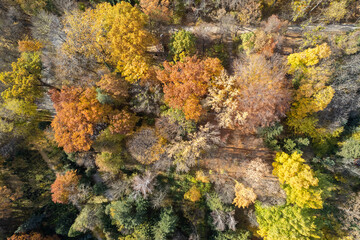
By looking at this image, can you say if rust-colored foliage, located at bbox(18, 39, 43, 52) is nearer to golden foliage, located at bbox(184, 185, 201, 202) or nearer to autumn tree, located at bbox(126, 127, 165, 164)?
autumn tree, located at bbox(126, 127, 165, 164)

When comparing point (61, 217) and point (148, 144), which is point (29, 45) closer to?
point (148, 144)

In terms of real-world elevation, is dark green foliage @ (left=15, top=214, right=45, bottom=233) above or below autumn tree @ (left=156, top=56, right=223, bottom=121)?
below

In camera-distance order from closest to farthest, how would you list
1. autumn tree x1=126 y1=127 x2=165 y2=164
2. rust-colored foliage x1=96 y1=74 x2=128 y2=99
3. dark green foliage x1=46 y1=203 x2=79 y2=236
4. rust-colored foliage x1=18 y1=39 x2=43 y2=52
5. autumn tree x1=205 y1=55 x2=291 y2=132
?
autumn tree x1=205 y1=55 x2=291 y2=132 < rust-colored foliage x1=96 y1=74 x2=128 y2=99 < autumn tree x1=126 y1=127 x2=165 y2=164 < rust-colored foliage x1=18 y1=39 x2=43 y2=52 < dark green foliage x1=46 y1=203 x2=79 y2=236

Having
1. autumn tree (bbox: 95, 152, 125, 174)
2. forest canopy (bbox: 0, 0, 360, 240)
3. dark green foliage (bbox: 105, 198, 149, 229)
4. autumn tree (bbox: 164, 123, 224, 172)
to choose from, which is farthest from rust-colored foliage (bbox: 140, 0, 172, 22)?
dark green foliage (bbox: 105, 198, 149, 229)

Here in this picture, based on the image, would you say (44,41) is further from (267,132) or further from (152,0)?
(267,132)

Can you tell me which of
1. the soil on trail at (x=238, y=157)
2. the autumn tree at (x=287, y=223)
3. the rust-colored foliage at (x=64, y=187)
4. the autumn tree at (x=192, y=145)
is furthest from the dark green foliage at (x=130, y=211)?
the autumn tree at (x=287, y=223)

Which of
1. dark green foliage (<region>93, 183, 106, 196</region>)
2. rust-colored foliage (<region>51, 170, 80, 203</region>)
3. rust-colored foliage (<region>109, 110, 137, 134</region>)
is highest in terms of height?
rust-colored foliage (<region>109, 110, 137, 134</region>)

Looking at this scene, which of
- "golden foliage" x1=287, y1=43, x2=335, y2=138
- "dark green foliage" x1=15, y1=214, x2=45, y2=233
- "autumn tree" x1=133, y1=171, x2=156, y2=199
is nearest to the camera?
"golden foliage" x1=287, y1=43, x2=335, y2=138
